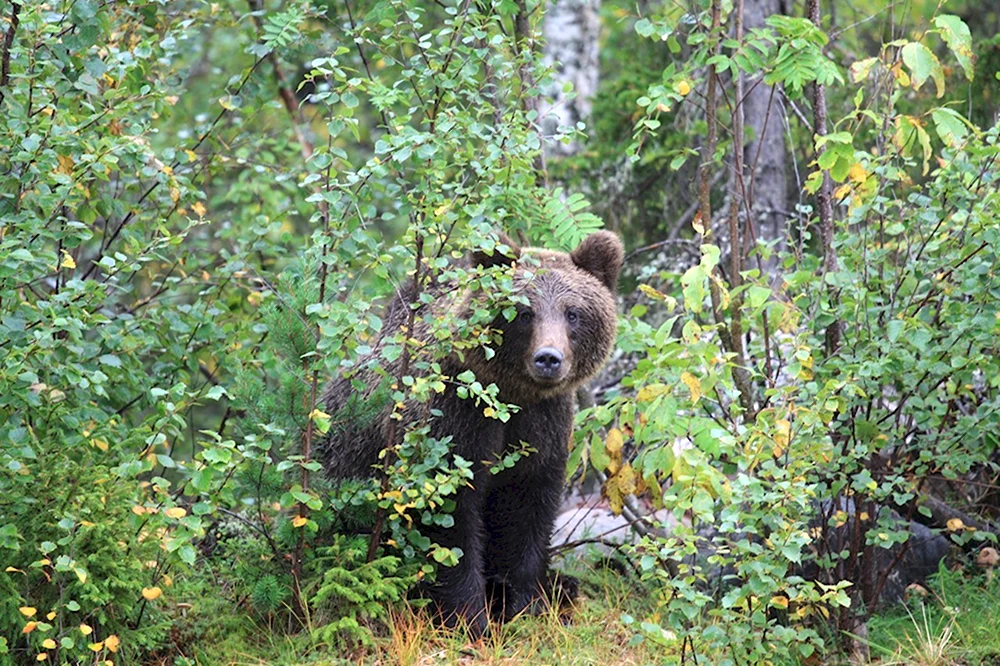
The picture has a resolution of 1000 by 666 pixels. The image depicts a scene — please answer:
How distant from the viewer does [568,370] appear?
5867mm

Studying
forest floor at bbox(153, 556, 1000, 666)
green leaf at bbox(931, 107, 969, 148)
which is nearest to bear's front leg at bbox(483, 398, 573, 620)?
forest floor at bbox(153, 556, 1000, 666)

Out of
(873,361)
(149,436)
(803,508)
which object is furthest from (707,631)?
(149,436)

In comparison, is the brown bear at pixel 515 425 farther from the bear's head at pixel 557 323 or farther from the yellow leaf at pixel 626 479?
the yellow leaf at pixel 626 479

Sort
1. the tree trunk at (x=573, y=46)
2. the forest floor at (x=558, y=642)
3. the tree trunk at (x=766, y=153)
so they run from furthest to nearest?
1. the tree trunk at (x=573, y=46)
2. the tree trunk at (x=766, y=153)
3. the forest floor at (x=558, y=642)

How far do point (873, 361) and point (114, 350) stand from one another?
3.65m

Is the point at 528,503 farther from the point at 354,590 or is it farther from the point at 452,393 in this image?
the point at 354,590

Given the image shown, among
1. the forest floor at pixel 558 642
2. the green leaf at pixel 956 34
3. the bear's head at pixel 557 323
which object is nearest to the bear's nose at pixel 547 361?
the bear's head at pixel 557 323

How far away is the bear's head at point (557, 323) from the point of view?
226 inches

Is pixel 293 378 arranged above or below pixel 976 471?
above

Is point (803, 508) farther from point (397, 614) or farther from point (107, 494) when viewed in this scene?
point (107, 494)

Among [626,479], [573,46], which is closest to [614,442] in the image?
[626,479]

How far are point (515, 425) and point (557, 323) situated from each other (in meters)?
0.55

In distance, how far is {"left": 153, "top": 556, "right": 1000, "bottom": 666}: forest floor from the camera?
212 inches

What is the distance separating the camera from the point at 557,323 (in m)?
5.85
